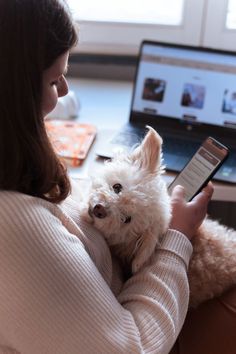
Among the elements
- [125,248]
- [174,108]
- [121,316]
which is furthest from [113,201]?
[174,108]

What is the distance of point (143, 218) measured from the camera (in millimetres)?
887

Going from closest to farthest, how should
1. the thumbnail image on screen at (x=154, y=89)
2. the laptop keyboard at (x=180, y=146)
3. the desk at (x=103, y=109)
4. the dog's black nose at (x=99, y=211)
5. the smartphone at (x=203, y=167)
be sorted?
the dog's black nose at (x=99, y=211), the smartphone at (x=203, y=167), the desk at (x=103, y=109), the laptop keyboard at (x=180, y=146), the thumbnail image on screen at (x=154, y=89)

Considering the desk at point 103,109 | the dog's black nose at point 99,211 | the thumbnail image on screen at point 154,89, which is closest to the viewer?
the dog's black nose at point 99,211

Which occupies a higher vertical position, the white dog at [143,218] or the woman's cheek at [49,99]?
the woman's cheek at [49,99]

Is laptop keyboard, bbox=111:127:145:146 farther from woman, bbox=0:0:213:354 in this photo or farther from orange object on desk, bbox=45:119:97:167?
woman, bbox=0:0:213:354

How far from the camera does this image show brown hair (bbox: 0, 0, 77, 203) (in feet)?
2.15

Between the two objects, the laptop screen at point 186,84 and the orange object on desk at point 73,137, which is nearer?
the orange object on desk at point 73,137

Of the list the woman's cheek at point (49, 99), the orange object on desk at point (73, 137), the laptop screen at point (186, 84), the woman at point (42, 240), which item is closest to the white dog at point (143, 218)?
the woman at point (42, 240)

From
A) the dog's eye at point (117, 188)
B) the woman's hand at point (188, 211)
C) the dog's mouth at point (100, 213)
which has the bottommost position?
the woman's hand at point (188, 211)

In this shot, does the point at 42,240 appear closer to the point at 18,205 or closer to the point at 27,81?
the point at 18,205

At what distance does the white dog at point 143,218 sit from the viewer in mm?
882

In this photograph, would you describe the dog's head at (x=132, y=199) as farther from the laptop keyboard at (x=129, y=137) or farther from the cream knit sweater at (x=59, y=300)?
the laptop keyboard at (x=129, y=137)

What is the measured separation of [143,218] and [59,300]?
0.87 feet

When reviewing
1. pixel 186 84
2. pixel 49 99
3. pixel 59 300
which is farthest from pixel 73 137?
pixel 59 300
